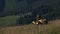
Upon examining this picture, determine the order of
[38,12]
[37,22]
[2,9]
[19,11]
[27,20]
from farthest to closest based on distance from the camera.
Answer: [2,9]
[19,11]
[38,12]
[27,20]
[37,22]

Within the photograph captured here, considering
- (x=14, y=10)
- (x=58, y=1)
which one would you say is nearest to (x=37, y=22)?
(x=58, y=1)

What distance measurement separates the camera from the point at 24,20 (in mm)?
10031

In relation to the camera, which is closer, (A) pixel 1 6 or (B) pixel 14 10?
(B) pixel 14 10

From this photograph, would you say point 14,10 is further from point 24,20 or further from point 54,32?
point 54,32

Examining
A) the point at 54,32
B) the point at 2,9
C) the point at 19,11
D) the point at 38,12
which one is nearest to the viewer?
the point at 54,32

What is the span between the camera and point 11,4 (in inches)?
575

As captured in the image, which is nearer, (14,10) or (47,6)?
(47,6)

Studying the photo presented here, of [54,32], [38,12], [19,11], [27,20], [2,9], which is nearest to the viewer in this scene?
[54,32]

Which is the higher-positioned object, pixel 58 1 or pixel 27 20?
pixel 58 1

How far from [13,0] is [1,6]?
124cm

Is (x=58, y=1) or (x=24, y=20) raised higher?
(x=58, y=1)

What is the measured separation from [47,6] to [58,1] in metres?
1.05

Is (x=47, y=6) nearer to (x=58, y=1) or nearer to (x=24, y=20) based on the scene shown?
(x=58, y=1)

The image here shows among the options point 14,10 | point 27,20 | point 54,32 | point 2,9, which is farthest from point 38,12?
point 54,32
